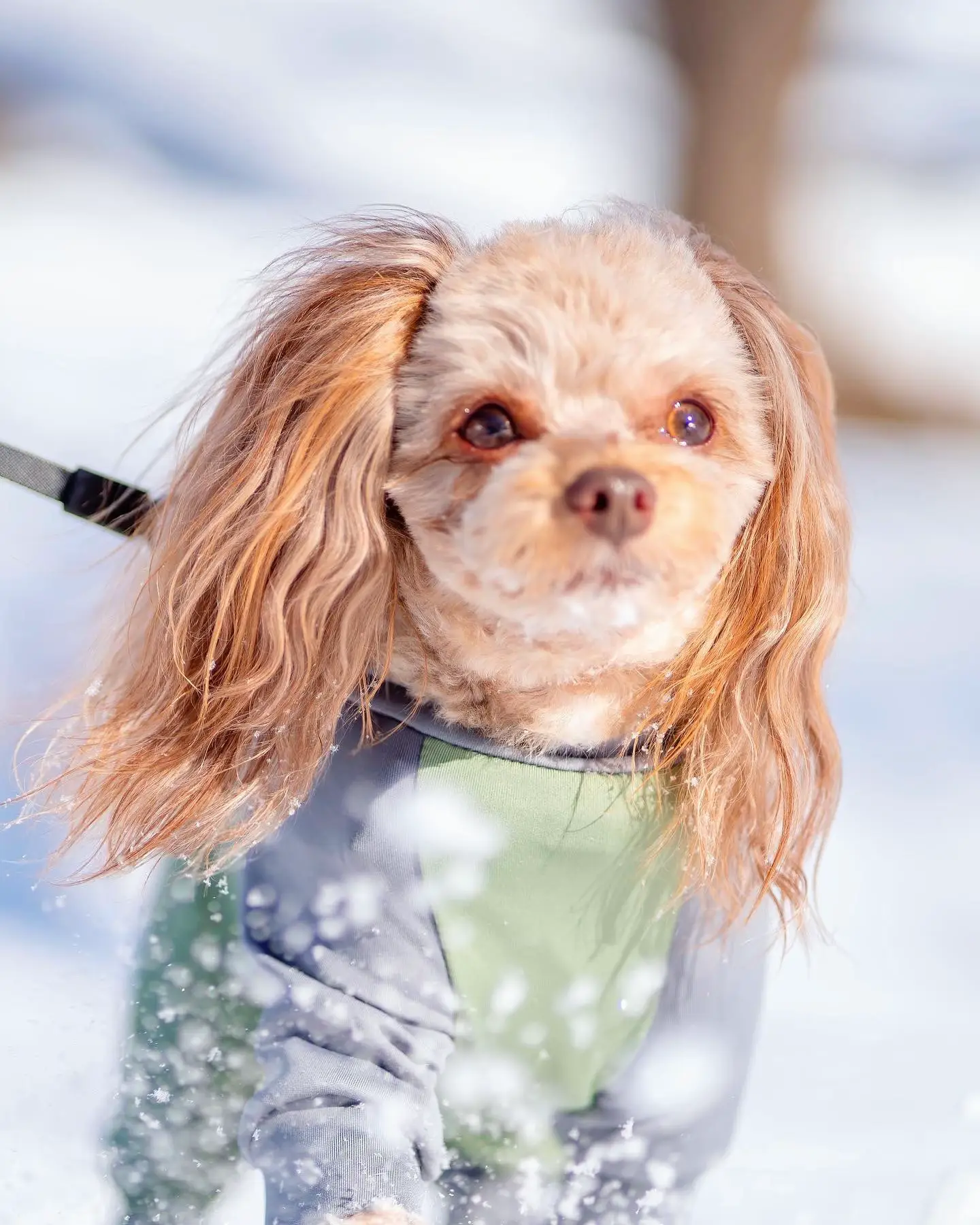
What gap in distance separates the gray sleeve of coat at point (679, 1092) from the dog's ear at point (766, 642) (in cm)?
6

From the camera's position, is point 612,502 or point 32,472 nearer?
point 612,502

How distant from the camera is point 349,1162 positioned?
39.0 inches

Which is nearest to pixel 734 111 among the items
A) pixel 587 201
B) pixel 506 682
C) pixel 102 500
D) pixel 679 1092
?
pixel 587 201

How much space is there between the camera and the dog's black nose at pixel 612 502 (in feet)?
2.92

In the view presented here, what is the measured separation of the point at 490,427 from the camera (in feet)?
3.32

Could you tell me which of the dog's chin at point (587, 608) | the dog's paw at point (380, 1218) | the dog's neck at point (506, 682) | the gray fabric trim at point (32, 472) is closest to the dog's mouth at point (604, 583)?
the dog's chin at point (587, 608)

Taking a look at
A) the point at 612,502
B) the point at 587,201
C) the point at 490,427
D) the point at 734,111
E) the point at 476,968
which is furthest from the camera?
the point at 734,111

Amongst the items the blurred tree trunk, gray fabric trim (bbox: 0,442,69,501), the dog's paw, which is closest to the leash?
gray fabric trim (bbox: 0,442,69,501)

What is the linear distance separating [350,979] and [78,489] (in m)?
0.59

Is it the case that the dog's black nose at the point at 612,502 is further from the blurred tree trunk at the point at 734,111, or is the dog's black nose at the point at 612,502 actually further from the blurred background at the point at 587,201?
the blurred tree trunk at the point at 734,111

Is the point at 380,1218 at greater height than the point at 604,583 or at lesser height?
lesser

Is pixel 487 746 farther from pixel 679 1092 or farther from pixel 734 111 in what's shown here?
pixel 734 111

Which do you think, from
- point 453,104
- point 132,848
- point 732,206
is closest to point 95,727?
point 132,848

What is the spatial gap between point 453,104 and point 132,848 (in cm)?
251
